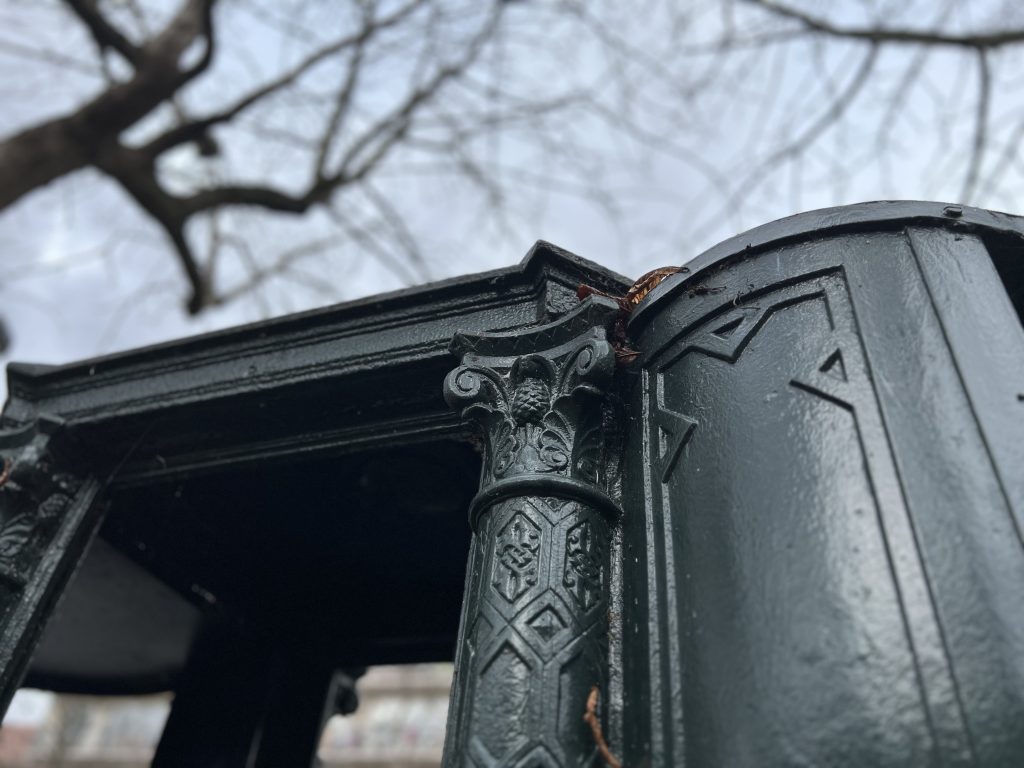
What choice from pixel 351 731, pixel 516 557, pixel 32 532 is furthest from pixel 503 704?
pixel 351 731

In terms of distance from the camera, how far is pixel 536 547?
6.19ft

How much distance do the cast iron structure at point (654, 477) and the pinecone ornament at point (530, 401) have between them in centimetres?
1

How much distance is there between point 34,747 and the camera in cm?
2381

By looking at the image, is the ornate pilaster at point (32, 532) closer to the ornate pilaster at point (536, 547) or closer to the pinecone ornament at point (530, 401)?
the ornate pilaster at point (536, 547)

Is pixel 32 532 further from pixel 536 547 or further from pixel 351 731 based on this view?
pixel 351 731

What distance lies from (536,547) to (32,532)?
5.87 feet

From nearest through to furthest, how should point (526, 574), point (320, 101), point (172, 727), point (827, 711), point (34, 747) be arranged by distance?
point (827, 711) < point (526, 574) < point (172, 727) < point (320, 101) < point (34, 747)

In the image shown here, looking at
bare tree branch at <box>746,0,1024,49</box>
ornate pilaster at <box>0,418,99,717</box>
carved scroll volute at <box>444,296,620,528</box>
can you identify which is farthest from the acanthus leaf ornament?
bare tree branch at <box>746,0,1024,49</box>

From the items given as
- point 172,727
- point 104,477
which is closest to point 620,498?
point 104,477

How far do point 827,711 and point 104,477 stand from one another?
2484 mm

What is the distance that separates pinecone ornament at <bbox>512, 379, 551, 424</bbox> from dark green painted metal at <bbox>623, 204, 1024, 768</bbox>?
25 cm

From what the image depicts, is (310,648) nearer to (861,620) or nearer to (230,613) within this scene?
(230,613)

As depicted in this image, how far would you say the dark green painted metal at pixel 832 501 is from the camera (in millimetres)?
1432

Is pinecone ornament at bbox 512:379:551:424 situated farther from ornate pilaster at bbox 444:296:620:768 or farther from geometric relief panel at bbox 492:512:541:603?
geometric relief panel at bbox 492:512:541:603
